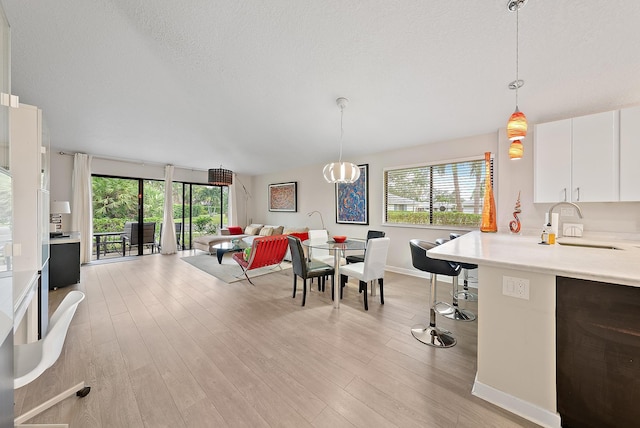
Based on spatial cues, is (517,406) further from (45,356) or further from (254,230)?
(254,230)

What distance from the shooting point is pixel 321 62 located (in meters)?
2.43

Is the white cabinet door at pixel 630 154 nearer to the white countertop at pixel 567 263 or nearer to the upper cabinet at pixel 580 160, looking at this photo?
the upper cabinet at pixel 580 160

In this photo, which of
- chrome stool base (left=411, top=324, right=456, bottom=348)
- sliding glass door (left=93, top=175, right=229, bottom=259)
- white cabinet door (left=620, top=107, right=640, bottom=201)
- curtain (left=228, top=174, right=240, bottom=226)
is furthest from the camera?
curtain (left=228, top=174, right=240, bottom=226)

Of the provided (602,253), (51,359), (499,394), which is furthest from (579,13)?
(51,359)

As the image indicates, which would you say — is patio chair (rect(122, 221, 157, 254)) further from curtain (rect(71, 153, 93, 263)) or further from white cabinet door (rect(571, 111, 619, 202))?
white cabinet door (rect(571, 111, 619, 202))

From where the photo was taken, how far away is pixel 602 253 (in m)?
1.64

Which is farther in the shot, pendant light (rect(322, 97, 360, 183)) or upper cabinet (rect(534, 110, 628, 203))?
pendant light (rect(322, 97, 360, 183))

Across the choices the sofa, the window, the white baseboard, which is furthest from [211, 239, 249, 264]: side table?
the white baseboard

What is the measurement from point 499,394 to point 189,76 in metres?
4.26

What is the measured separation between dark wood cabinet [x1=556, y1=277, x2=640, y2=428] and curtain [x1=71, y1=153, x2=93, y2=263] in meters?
7.68

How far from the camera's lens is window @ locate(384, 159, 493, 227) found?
12.2 ft

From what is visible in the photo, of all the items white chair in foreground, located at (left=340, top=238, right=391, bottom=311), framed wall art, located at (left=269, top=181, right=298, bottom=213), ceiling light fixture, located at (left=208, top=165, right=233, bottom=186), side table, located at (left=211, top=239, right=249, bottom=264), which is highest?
ceiling light fixture, located at (left=208, top=165, right=233, bottom=186)

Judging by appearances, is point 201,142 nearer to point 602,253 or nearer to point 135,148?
point 135,148

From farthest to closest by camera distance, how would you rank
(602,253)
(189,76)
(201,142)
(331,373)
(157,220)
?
(157,220) → (201,142) → (189,76) → (331,373) → (602,253)
